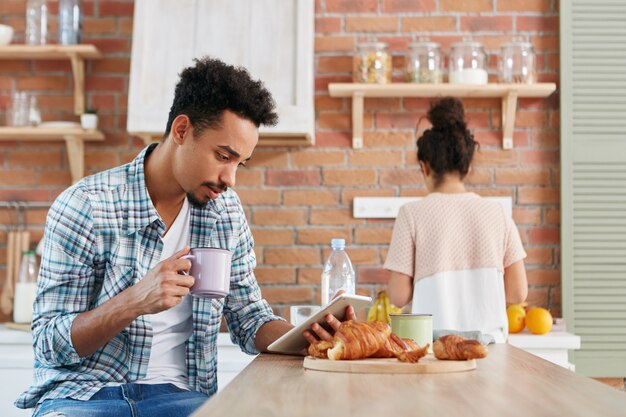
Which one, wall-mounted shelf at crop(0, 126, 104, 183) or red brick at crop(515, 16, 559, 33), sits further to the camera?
red brick at crop(515, 16, 559, 33)

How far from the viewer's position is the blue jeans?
161cm

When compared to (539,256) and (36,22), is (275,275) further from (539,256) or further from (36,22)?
(36,22)

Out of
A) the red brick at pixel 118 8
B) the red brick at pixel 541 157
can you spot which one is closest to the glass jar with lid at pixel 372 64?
the red brick at pixel 541 157

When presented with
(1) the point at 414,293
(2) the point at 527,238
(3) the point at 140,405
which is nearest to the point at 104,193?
(3) the point at 140,405

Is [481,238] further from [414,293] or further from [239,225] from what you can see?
[239,225]

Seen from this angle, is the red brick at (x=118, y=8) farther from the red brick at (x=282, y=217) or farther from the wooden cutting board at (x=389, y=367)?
the wooden cutting board at (x=389, y=367)

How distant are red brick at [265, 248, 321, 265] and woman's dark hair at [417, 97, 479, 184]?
2.73ft

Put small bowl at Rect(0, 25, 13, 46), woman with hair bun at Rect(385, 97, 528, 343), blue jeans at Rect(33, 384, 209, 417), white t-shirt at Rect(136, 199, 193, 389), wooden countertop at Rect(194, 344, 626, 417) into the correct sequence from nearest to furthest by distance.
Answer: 1. wooden countertop at Rect(194, 344, 626, 417)
2. blue jeans at Rect(33, 384, 209, 417)
3. white t-shirt at Rect(136, 199, 193, 389)
4. woman with hair bun at Rect(385, 97, 528, 343)
5. small bowl at Rect(0, 25, 13, 46)

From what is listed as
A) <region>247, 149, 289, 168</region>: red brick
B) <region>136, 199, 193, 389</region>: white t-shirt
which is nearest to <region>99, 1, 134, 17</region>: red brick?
<region>247, 149, 289, 168</region>: red brick

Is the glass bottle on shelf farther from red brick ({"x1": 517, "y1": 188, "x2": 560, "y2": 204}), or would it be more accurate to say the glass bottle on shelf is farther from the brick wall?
red brick ({"x1": 517, "y1": 188, "x2": 560, "y2": 204})

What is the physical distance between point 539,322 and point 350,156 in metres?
0.97

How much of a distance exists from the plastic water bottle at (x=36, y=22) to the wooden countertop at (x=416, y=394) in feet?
7.69

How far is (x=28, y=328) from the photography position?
2973 mm

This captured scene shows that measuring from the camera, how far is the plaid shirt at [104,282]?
1698mm
